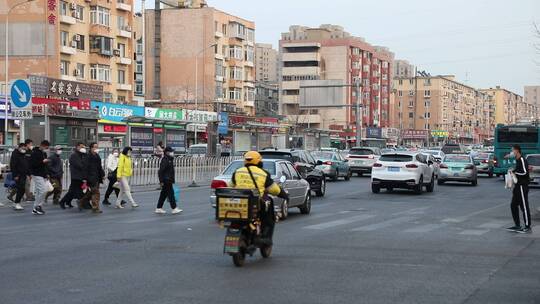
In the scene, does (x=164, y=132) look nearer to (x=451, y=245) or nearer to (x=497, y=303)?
(x=451, y=245)

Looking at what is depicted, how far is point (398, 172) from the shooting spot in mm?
29391

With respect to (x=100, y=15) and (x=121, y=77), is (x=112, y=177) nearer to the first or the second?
(x=100, y=15)

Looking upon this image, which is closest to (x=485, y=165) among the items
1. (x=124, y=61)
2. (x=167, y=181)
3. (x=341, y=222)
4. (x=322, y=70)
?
(x=341, y=222)

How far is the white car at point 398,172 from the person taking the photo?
29.3m

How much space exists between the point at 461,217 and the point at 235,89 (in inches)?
2898

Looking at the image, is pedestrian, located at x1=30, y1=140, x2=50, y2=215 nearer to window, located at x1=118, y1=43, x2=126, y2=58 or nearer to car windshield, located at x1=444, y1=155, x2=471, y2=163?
car windshield, located at x1=444, y1=155, x2=471, y2=163

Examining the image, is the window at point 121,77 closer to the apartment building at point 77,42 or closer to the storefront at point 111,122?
the apartment building at point 77,42

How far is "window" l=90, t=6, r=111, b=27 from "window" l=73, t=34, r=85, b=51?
7.35ft

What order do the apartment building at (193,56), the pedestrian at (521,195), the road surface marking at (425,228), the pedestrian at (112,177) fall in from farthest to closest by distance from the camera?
1. the apartment building at (193,56)
2. the pedestrian at (112,177)
3. the road surface marking at (425,228)
4. the pedestrian at (521,195)

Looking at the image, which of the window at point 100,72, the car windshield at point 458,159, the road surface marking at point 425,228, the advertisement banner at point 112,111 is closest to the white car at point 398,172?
the car windshield at point 458,159

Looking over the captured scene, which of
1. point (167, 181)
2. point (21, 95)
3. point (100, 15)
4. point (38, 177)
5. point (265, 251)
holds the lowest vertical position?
point (265, 251)

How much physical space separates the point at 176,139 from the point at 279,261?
38.0 metres

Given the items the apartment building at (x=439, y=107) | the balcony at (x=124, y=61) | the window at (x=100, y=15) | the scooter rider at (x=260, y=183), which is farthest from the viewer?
the apartment building at (x=439, y=107)

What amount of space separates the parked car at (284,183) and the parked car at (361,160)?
2400 cm
